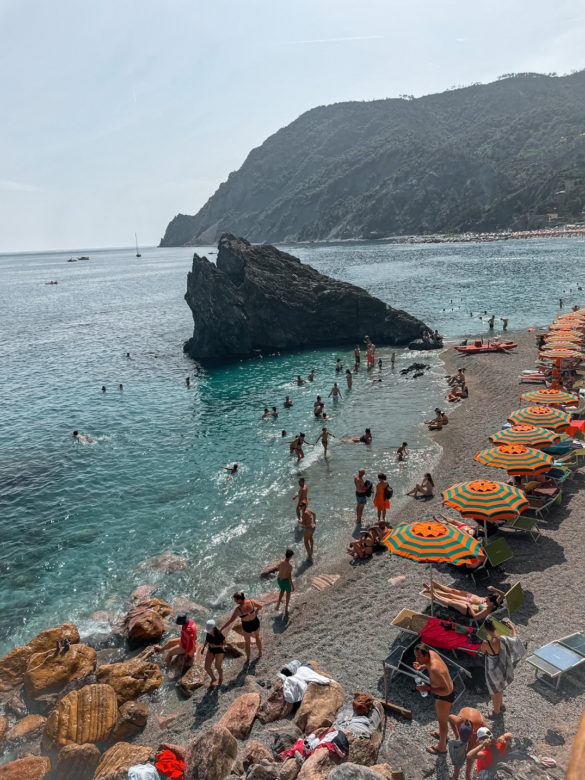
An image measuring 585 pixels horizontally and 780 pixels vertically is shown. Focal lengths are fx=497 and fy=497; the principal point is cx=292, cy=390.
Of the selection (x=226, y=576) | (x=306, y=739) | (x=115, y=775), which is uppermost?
(x=306, y=739)

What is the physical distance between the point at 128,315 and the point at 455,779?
83.9m

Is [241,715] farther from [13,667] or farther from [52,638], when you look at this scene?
[13,667]

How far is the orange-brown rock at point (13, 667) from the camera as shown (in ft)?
40.8

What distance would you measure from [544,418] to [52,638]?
17139 mm

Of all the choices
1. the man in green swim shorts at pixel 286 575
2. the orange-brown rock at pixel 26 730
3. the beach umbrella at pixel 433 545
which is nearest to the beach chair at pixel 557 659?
the beach umbrella at pixel 433 545

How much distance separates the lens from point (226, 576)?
16141 millimetres

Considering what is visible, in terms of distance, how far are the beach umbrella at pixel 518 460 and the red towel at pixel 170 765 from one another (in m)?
10.7

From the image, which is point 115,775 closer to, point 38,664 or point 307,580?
point 38,664

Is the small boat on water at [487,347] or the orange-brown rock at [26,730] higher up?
the small boat on water at [487,347]

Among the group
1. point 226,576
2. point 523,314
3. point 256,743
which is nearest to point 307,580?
point 226,576

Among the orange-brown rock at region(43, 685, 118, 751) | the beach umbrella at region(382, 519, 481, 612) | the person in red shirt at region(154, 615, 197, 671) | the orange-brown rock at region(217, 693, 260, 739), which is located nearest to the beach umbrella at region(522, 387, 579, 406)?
the beach umbrella at region(382, 519, 481, 612)

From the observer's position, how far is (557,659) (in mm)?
8977

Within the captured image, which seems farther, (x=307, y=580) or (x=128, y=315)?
(x=128, y=315)

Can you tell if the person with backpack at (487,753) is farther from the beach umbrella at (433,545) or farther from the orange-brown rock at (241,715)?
the orange-brown rock at (241,715)
